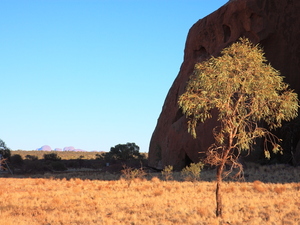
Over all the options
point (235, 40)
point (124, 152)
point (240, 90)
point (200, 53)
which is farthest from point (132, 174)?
point (124, 152)

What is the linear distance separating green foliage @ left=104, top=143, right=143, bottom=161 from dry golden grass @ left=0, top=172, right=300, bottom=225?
44770 millimetres

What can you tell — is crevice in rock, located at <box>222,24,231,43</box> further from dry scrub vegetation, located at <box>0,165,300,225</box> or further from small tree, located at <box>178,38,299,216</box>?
small tree, located at <box>178,38,299,216</box>

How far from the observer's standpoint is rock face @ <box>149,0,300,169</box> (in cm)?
3706

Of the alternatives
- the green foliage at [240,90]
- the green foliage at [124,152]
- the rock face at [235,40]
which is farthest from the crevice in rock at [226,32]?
the green foliage at [124,152]

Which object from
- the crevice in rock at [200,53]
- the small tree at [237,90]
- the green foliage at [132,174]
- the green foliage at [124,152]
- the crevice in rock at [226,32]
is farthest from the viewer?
the green foliage at [124,152]

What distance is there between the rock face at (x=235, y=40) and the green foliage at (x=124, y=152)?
22.7 m

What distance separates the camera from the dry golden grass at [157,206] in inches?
555

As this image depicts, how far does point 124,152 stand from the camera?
226 ft

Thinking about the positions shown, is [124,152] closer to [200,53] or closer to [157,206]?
[200,53]

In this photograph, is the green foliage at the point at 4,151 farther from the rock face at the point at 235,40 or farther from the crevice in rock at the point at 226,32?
the crevice in rock at the point at 226,32

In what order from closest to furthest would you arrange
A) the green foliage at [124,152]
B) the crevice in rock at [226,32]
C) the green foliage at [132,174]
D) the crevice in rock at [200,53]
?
the green foliage at [132,174] < the crevice in rock at [226,32] < the crevice in rock at [200,53] < the green foliage at [124,152]

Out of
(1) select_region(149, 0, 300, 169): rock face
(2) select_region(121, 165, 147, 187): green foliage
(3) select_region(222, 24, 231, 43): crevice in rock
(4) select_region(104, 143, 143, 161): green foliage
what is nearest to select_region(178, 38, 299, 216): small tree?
(2) select_region(121, 165, 147, 187): green foliage

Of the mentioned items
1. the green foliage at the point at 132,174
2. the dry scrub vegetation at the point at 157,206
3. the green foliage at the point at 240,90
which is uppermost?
the green foliage at the point at 240,90

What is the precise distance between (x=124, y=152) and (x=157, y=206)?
170 feet
